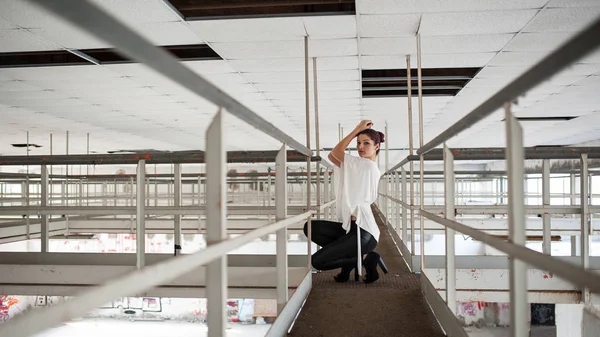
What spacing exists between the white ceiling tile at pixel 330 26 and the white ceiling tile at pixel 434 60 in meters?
0.75

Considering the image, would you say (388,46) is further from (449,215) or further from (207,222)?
(207,222)

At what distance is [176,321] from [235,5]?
33.2 ft

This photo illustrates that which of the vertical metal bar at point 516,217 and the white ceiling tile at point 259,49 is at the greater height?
the white ceiling tile at point 259,49

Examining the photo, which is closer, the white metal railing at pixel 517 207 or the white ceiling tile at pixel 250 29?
the white metal railing at pixel 517 207

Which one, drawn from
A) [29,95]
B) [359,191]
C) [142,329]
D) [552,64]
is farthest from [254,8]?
[142,329]

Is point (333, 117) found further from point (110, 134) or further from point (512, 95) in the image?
point (512, 95)

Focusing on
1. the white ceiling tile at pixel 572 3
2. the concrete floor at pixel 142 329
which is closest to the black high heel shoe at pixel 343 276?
the white ceiling tile at pixel 572 3

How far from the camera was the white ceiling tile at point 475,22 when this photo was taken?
11.1ft

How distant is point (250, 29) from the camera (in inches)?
145

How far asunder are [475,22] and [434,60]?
102 cm

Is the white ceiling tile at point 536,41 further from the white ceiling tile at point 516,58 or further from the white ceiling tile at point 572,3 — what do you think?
the white ceiling tile at point 572,3

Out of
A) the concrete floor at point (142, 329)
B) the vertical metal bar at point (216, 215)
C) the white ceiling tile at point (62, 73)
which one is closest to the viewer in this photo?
the vertical metal bar at point (216, 215)

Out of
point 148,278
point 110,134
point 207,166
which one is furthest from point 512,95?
point 110,134

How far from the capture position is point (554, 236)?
8.33 m
